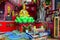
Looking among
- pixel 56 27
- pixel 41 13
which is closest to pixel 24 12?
pixel 41 13

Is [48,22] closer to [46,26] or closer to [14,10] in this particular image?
[46,26]

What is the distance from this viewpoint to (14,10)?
5.70ft

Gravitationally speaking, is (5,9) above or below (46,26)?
above

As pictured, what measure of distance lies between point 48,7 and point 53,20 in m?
0.14

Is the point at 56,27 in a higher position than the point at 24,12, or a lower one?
lower

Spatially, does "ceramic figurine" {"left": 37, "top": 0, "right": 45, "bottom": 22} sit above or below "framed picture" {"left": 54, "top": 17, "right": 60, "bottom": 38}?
above

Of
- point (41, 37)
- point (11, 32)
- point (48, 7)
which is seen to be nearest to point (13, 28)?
point (11, 32)

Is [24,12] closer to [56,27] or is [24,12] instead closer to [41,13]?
[41,13]

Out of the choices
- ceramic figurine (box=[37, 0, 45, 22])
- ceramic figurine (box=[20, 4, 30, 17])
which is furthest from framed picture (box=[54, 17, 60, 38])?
ceramic figurine (box=[20, 4, 30, 17])

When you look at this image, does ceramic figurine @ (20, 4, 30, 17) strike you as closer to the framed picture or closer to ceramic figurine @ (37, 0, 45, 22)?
ceramic figurine @ (37, 0, 45, 22)

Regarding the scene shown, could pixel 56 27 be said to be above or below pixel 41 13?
below

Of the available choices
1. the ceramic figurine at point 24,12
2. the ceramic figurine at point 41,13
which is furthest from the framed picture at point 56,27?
the ceramic figurine at point 24,12

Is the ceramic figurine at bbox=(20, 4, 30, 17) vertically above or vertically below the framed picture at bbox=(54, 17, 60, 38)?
above

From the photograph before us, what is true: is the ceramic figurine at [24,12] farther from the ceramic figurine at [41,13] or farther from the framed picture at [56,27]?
the framed picture at [56,27]
